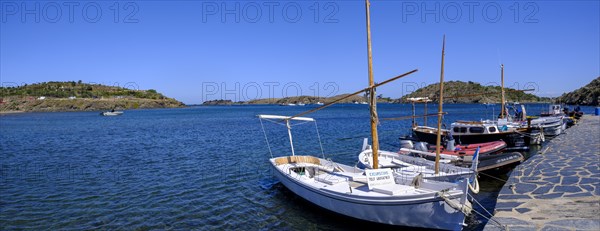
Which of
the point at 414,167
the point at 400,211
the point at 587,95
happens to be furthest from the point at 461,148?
Answer: the point at 587,95

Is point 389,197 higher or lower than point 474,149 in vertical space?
lower

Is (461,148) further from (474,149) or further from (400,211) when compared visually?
(400,211)

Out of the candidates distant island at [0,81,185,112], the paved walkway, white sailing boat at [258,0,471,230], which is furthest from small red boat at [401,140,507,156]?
distant island at [0,81,185,112]

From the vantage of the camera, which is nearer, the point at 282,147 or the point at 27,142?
the point at 282,147

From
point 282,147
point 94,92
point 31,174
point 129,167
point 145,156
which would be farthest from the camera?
point 94,92

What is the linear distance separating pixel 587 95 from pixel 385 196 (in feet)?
447

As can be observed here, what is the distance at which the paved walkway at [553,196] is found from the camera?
8.27 meters

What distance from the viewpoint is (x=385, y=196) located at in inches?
449

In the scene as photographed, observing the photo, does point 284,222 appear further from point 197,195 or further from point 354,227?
point 197,195

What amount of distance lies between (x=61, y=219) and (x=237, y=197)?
6.73m

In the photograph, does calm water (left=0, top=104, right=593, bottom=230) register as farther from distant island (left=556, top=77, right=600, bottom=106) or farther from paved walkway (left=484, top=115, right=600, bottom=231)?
distant island (left=556, top=77, right=600, bottom=106)

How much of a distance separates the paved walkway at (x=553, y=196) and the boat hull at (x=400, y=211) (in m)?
1.39

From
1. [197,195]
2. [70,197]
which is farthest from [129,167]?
[197,195]

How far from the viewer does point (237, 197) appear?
16.7 m
